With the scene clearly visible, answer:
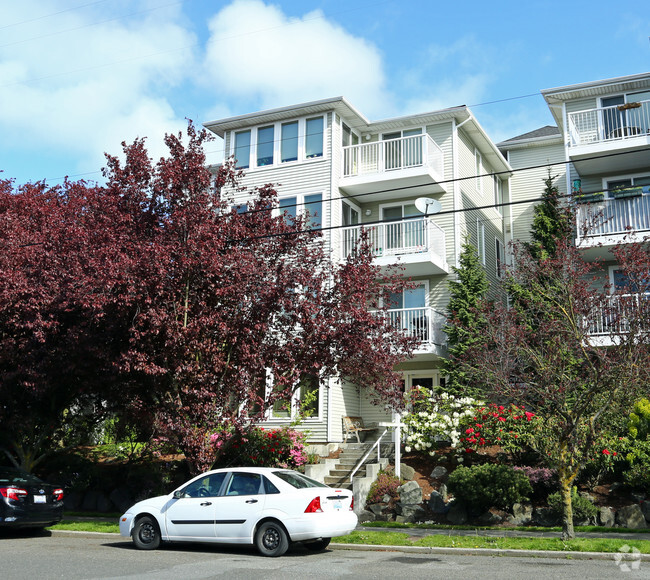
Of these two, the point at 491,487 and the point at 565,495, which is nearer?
the point at 565,495

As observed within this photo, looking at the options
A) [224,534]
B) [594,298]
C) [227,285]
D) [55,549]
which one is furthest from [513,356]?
[55,549]

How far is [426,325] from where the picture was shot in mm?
22734

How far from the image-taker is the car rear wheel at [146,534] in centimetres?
1200

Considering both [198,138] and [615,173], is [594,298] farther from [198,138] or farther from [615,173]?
[615,173]

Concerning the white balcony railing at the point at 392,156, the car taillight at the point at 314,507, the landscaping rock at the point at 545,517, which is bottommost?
the landscaping rock at the point at 545,517

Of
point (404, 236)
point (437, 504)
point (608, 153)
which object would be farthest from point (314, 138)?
point (437, 504)

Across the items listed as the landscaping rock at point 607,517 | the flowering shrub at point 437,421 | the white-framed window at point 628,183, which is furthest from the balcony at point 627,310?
the white-framed window at point 628,183

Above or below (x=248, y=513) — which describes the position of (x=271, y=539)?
below

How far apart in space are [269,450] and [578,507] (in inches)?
313

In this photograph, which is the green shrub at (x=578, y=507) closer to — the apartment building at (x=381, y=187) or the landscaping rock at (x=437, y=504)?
the landscaping rock at (x=437, y=504)

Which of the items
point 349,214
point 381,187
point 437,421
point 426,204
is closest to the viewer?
point 437,421

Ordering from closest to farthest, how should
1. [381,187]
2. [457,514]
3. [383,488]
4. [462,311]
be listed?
[457,514], [383,488], [462,311], [381,187]

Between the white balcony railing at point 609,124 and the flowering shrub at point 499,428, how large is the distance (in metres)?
10.6

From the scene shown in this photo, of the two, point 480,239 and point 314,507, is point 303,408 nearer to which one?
point 480,239
